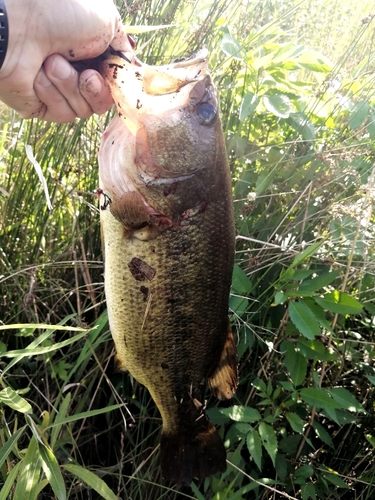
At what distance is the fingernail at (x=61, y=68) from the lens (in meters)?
1.52

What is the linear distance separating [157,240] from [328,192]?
1.07 metres

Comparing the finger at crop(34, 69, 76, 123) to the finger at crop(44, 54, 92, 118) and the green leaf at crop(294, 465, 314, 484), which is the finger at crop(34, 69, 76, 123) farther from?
the green leaf at crop(294, 465, 314, 484)

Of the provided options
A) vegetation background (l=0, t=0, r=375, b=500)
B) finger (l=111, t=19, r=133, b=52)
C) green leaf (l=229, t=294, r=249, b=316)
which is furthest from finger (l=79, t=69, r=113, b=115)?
green leaf (l=229, t=294, r=249, b=316)

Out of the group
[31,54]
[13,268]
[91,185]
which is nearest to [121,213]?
[31,54]

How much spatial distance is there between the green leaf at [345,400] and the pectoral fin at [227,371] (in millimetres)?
428

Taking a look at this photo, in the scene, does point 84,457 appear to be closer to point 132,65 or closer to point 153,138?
point 153,138

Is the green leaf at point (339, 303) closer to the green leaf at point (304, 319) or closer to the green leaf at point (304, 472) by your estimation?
the green leaf at point (304, 319)

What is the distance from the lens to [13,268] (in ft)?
7.63

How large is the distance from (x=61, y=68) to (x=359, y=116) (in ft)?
4.06

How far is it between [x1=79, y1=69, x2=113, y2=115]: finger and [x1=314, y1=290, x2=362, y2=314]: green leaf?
107cm

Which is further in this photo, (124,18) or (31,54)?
(124,18)

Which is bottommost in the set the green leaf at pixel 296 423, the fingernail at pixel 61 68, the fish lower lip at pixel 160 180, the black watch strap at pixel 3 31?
the green leaf at pixel 296 423

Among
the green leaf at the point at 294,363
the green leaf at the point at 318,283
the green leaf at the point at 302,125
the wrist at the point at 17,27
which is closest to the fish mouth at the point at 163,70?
the wrist at the point at 17,27

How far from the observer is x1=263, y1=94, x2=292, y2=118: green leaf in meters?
2.04
